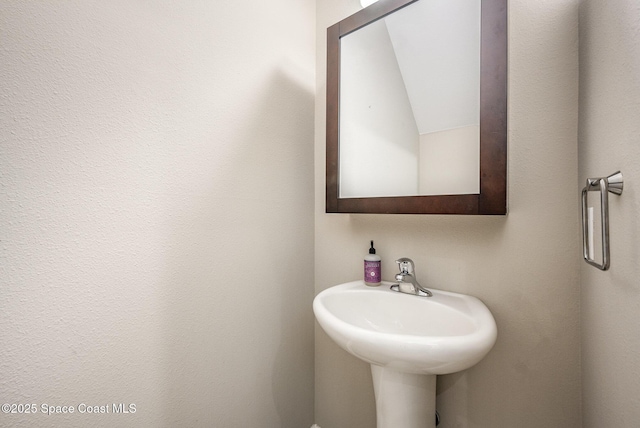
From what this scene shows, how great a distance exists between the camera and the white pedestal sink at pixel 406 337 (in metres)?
0.61

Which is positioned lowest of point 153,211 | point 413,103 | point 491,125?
point 153,211

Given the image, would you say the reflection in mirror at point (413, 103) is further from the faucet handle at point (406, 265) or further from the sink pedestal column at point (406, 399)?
the sink pedestal column at point (406, 399)

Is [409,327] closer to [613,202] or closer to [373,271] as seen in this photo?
[373,271]

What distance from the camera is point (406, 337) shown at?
2.06 ft

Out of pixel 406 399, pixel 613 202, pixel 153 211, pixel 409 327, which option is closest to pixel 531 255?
pixel 613 202

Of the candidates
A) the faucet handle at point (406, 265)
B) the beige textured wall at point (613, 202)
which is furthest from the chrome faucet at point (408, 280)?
the beige textured wall at point (613, 202)

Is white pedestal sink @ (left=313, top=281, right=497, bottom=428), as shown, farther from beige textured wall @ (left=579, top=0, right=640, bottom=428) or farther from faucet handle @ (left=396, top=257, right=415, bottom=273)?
beige textured wall @ (left=579, top=0, right=640, bottom=428)

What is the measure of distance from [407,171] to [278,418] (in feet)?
3.68

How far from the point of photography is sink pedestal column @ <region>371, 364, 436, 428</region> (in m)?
0.82

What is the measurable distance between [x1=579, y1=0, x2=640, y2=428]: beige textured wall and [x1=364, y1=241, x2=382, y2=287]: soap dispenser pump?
1.91ft

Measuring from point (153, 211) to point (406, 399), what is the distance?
0.92 meters

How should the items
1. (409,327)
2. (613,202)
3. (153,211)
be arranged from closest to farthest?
(613,202) → (153,211) → (409,327)

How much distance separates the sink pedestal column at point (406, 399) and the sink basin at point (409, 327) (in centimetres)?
14

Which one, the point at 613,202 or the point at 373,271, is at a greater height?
the point at 613,202
